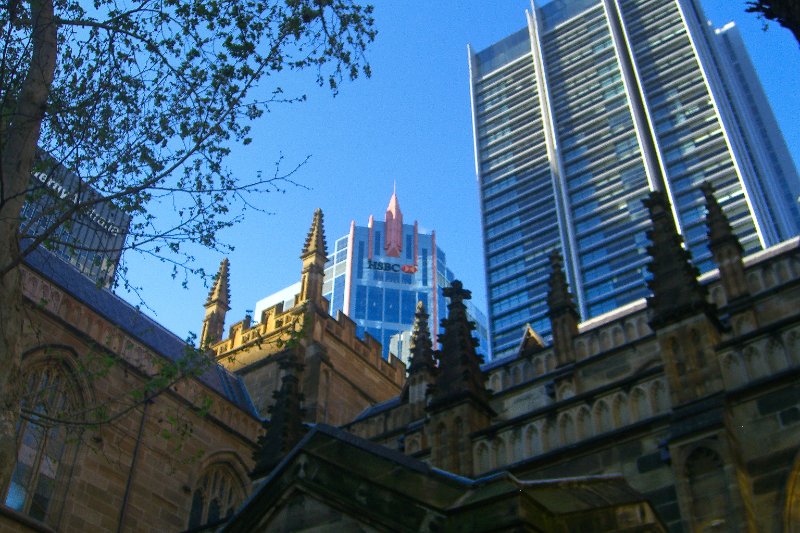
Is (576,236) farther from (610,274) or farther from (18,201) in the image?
(18,201)

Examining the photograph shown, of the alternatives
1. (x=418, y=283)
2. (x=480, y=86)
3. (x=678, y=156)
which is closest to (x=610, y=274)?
(x=678, y=156)

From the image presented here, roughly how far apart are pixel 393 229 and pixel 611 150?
208ft

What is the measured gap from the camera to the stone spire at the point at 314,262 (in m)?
32.5

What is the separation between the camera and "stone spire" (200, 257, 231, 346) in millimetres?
33750

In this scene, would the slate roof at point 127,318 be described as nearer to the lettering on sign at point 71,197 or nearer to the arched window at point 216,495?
the arched window at point 216,495

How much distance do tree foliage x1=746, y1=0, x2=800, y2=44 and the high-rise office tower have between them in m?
75.7

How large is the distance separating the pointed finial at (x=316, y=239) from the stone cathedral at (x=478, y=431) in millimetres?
7712

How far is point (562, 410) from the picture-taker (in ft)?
40.7

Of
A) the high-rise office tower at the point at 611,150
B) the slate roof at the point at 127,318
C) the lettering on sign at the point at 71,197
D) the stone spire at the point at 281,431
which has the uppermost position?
the high-rise office tower at the point at 611,150

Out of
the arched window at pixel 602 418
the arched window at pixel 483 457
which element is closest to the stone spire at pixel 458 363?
the arched window at pixel 483 457

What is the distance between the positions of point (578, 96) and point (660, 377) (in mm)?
102568

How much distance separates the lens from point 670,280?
12312 mm

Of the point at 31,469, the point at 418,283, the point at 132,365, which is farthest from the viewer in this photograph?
the point at 418,283

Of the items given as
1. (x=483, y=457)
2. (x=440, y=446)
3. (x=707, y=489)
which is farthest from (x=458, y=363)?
(x=707, y=489)
